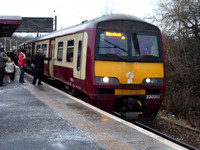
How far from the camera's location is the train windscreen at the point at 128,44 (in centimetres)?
845

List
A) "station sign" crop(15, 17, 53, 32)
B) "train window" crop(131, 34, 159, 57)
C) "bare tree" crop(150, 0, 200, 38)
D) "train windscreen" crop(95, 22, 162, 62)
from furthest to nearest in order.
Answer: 1. "station sign" crop(15, 17, 53, 32)
2. "bare tree" crop(150, 0, 200, 38)
3. "train window" crop(131, 34, 159, 57)
4. "train windscreen" crop(95, 22, 162, 62)

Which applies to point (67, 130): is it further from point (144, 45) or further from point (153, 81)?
point (144, 45)

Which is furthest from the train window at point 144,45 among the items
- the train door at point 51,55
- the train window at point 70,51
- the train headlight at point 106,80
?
the train door at point 51,55

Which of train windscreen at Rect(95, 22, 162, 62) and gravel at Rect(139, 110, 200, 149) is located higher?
train windscreen at Rect(95, 22, 162, 62)

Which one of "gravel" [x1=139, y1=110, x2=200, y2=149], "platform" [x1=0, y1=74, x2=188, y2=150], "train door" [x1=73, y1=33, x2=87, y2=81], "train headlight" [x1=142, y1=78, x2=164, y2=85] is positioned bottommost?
"gravel" [x1=139, y1=110, x2=200, y2=149]

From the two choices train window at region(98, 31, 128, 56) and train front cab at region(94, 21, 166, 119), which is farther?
train window at region(98, 31, 128, 56)

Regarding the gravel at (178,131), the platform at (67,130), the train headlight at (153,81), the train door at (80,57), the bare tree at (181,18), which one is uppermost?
the bare tree at (181,18)

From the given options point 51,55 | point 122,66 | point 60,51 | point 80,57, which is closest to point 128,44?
point 122,66

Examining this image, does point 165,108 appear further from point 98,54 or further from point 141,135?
point 141,135

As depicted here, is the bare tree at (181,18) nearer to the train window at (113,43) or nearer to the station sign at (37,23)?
the train window at (113,43)

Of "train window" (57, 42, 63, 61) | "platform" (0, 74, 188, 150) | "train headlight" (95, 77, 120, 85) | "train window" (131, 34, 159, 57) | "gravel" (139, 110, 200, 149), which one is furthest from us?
"train window" (57, 42, 63, 61)

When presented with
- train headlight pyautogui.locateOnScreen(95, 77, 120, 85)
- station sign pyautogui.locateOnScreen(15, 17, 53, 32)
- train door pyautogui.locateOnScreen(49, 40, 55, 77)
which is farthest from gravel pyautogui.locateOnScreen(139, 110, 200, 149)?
station sign pyautogui.locateOnScreen(15, 17, 53, 32)

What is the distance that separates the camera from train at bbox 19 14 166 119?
8258mm

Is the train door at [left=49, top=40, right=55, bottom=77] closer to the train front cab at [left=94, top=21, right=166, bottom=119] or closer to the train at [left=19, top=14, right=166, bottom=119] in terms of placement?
the train at [left=19, top=14, right=166, bottom=119]
